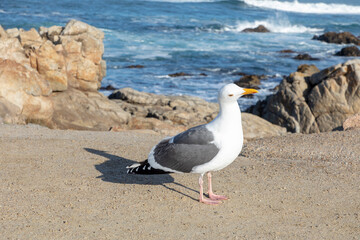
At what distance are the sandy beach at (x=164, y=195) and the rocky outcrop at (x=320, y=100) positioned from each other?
746 centimetres

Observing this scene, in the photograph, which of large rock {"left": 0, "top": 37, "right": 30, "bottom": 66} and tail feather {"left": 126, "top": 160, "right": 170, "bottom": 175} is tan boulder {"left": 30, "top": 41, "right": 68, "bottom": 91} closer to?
large rock {"left": 0, "top": 37, "right": 30, "bottom": 66}

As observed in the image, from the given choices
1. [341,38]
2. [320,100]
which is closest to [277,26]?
[341,38]

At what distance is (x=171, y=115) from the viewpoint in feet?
60.1

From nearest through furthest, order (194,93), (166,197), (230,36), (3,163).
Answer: (166,197) → (3,163) → (194,93) → (230,36)

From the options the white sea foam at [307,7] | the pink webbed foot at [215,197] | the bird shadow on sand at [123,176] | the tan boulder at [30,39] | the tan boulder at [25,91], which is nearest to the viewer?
the pink webbed foot at [215,197]

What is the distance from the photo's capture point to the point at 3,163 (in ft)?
27.2

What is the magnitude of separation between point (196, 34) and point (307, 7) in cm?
3483

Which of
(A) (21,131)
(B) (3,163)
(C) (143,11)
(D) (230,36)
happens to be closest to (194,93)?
(A) (21,131)

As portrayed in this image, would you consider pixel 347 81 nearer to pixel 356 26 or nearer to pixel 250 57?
pixel 250 57

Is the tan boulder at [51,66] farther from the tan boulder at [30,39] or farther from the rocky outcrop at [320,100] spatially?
the rocky outcrop at [320,100]

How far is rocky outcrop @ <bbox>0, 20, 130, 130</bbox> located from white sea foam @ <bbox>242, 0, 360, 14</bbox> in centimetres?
6021

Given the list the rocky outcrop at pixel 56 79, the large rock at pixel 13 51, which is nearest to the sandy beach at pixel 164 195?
the rocky outcrop at pixel 56 79

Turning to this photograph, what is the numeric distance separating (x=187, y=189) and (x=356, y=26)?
55913 millimetres

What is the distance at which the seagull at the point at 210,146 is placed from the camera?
647cm
